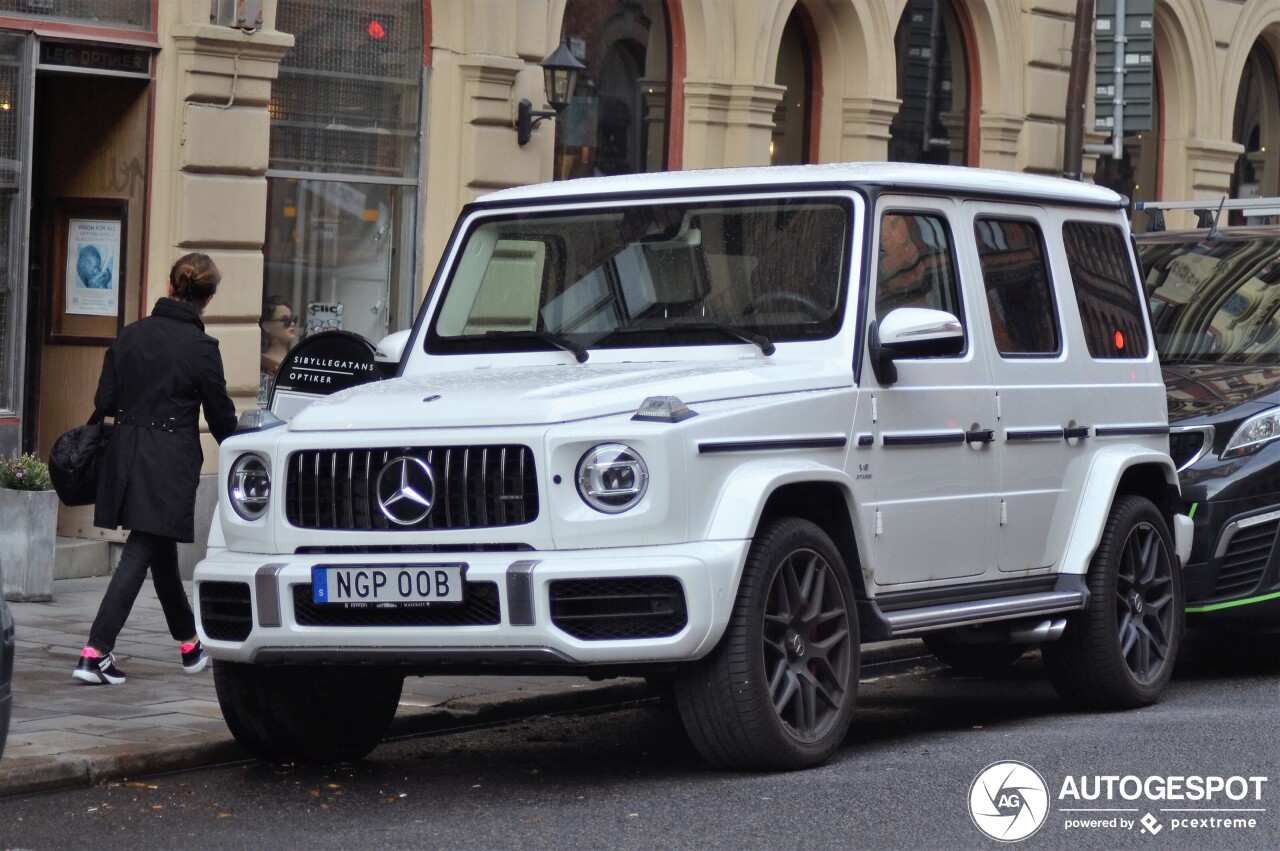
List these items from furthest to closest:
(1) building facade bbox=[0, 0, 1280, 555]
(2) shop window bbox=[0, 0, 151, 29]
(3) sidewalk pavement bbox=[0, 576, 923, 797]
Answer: (1) building facade bbox=[0, 0, 1280, 555]
(2) shop window bbox=[0, 0, 151, 29]
(3) sidewalk pavement bbox=[0, 576, 923, 797]

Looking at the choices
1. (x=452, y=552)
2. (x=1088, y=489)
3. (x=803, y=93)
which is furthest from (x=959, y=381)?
(x=803, y=93)

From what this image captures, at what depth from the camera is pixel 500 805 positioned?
6.46 meters

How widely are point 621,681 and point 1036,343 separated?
2300 millimetres

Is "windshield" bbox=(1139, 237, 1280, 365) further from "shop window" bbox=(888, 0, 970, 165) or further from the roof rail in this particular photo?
"shop window" bbox=(888, 0, 970, 165)

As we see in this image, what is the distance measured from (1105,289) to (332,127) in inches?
258

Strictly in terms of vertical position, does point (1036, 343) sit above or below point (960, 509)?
above

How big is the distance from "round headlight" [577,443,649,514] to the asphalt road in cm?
91

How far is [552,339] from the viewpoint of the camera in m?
7.47

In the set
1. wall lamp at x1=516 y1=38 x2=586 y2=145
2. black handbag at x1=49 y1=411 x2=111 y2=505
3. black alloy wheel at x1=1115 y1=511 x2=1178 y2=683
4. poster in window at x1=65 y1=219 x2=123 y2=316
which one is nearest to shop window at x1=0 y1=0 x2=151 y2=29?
poster in window at x1=65 y1=219 x2=123 y2=316

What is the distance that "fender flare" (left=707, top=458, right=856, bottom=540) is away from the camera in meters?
6.37

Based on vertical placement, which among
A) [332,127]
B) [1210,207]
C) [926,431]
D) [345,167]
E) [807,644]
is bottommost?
[807,644]

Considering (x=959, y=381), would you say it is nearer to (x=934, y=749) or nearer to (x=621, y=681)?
(x=934, y=749)

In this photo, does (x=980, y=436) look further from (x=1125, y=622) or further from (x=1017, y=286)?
(x=1125, y=622)

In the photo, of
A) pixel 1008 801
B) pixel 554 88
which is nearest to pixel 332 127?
pixel 554 88
